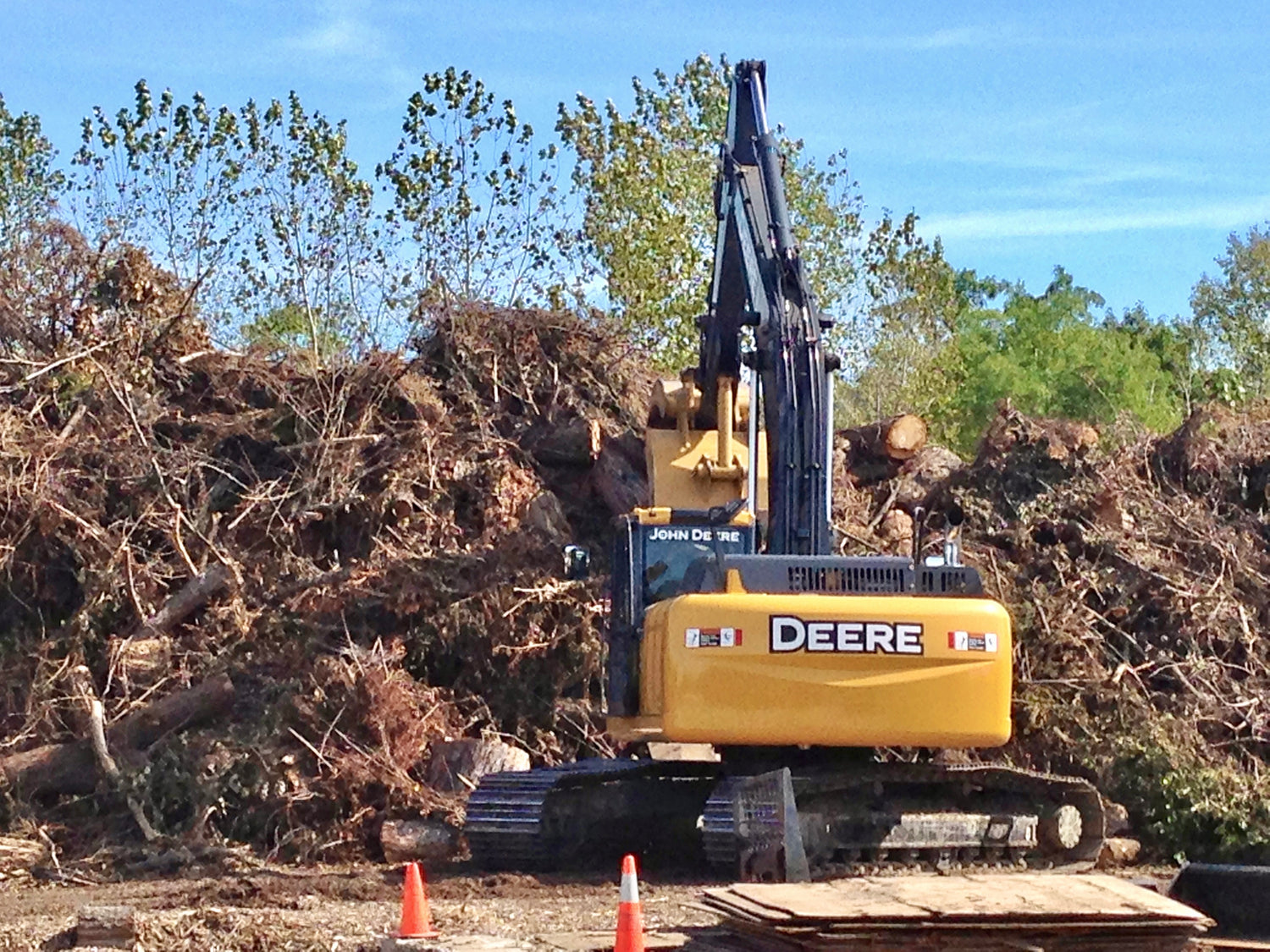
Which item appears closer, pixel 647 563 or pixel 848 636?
pixel 848 636

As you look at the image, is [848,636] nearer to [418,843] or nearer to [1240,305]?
[418,843]

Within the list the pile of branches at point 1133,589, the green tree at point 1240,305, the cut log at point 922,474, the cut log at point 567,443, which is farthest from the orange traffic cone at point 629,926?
the green tree at point 1240,305

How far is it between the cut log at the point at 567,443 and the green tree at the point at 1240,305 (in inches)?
961

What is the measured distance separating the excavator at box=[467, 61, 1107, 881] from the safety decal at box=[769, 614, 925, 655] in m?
0.01

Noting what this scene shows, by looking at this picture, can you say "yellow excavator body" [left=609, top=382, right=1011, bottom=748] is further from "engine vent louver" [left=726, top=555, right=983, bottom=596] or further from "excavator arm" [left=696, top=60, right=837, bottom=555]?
Answer: "excavator arm" [left=696, top=60, right=837, bottom=555]

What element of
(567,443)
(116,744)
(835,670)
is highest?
(567,443)

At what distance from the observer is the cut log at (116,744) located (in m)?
15.5

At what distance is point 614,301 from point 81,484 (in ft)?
33.8

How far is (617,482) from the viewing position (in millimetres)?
18078

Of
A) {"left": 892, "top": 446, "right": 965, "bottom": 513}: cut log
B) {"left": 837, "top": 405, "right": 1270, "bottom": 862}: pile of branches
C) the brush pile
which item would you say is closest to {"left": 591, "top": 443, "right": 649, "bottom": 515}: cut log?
the brush pile

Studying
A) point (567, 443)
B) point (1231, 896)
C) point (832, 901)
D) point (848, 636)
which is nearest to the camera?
point (832, 901)

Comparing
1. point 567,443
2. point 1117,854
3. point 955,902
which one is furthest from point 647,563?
point 955,902

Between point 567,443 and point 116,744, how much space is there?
5150 mm

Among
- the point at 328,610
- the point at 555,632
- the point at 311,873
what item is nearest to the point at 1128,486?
the point at 555,632
